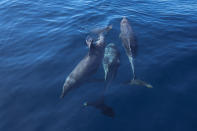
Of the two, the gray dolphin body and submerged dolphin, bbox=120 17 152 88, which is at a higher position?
submerged dolphin, bbox=120 17 152 88

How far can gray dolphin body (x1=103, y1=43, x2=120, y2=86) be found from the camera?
13.7m

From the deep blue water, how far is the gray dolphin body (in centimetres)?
45

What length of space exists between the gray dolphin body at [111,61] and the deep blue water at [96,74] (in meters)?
0.45

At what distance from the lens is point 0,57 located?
15875 millimetres

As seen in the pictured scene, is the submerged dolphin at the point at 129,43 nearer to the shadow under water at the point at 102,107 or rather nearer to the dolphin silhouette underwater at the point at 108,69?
the dolphin silhouette underwater at the point at 108,69

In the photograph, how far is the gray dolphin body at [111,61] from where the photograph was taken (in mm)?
13734

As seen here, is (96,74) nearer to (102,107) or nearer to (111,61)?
(111,61)

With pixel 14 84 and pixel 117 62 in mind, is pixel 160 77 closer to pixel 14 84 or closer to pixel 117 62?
pixel 117 62

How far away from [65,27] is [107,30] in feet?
14.8

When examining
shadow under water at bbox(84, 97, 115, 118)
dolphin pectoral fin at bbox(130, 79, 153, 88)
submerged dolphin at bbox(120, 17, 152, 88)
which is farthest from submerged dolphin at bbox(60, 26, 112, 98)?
dolphin pectoral fin at bbox(130, 79, 153, 88)

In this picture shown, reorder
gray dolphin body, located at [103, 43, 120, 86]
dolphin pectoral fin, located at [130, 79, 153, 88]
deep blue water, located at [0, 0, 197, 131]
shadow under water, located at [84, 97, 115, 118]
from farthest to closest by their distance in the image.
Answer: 1. gray dolphin body, located at [103, 43, 120, 86]
2. dolphin pectoral fin, located at [130, 79, 153, 88]
3. shadow under water, located at [84, 97, 115, 118]
4. deep blue water, located at [0, 0, 197, 131]

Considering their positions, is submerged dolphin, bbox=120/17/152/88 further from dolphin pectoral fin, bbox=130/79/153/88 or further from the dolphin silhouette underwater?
the dolphin silhouette underwater

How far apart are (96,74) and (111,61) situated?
1.63 m

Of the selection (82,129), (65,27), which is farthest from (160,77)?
(65,27)
